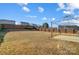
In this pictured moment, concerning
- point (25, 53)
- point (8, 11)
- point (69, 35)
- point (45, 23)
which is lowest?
point (25, 53)

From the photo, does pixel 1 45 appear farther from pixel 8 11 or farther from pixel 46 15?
pixel 46 15

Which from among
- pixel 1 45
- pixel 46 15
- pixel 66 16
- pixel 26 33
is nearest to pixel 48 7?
pixel 46 15

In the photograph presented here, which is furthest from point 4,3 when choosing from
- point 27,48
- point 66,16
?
point 66,16

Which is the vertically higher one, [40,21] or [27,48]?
[40,21]

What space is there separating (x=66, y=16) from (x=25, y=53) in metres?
0.63

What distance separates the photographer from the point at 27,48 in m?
2.14

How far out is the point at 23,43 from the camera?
2.16 meters

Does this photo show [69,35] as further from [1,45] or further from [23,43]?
[1,45]

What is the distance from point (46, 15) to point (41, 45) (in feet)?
1.14

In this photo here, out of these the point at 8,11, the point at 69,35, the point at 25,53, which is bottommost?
the point at 25,53

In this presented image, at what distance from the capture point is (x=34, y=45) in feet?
7.06

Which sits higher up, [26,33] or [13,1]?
[13,1]

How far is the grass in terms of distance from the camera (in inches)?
83.9

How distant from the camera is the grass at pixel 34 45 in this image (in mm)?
2131
